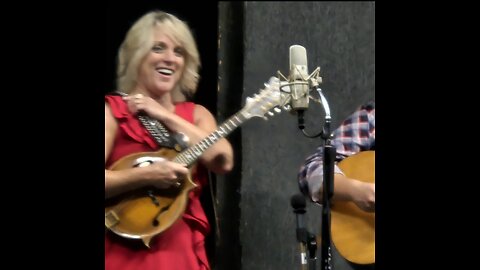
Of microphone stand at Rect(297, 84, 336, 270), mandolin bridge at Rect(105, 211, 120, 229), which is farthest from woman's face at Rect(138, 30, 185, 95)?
microphone stand at Rect(297, 84, 336, 270)

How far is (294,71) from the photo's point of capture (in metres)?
1.44

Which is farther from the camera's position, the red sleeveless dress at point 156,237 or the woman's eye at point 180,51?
the woman's eye at point 180,51

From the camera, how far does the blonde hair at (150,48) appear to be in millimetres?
1565

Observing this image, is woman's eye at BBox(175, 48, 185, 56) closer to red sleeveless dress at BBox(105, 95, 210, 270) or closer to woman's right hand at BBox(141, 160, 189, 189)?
red sleeveless dress at BBox(105, 95, 210, 270)

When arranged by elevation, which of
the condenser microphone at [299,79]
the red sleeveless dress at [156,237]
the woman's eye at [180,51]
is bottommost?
the red sleeveless dress at [156,237]

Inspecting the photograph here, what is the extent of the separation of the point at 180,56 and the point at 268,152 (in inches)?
18.0

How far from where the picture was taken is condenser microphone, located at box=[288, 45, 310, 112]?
4.69 feet

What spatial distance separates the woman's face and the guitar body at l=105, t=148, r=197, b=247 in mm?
200

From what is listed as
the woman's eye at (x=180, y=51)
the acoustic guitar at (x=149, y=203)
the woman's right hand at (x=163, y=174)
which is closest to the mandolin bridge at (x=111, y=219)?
the acoustic guitar at (x=149, y=203)

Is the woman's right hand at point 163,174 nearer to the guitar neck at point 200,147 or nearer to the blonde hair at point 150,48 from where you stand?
the guitar neck at point 200,147

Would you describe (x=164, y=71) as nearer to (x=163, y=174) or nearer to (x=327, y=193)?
(x=163, y=174)

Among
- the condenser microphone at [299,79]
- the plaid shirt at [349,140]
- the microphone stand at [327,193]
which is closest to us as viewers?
the microphone stand at [327,193]
